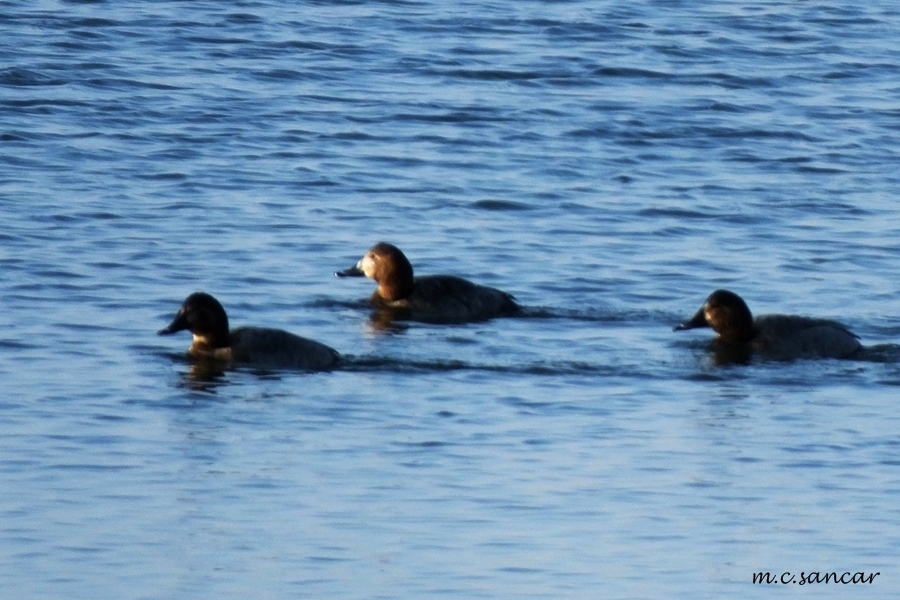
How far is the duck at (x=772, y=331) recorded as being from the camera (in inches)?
575

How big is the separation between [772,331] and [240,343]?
3.64m

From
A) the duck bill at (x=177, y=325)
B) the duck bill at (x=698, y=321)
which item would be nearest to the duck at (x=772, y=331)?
the duck bill at (x=698, y=321)

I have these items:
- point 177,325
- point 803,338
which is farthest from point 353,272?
point 803,338

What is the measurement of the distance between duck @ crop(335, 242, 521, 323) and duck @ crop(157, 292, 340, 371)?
186cm

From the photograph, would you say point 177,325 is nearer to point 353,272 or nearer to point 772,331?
point 353,272

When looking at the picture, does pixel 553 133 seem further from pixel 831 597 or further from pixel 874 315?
pixel 831 597

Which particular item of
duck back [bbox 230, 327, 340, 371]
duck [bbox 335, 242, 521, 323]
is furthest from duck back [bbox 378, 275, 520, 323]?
duck back [bbox 230, 327, 340, 371]

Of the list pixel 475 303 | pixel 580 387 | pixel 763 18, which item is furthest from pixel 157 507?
pixel 763 18

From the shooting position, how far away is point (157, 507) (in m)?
10.6

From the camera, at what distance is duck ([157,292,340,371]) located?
546 inches

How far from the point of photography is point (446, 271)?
695 inches

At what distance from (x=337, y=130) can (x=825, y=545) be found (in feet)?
45.2

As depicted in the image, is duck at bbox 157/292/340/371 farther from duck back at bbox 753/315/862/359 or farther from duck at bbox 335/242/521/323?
duck back at bbox 753/315/862/359

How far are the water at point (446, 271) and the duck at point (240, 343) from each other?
18 centimetres
